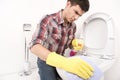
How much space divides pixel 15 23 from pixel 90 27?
0.74 meters

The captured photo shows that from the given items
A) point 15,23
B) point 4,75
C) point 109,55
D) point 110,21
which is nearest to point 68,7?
point 110,21

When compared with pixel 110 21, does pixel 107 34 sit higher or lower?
lower

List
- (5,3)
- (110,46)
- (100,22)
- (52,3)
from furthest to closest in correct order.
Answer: (52,3)
(5,3)
(100,22)
(110,46)

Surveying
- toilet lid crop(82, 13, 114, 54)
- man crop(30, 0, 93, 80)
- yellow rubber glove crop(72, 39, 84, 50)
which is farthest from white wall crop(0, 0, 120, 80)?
man crop(30, 0, 93, 80)

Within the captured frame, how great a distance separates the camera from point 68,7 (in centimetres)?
100

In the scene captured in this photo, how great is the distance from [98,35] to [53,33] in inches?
20.8

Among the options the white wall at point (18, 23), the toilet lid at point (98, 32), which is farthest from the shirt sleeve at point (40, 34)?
the white wall at point (18, 23)

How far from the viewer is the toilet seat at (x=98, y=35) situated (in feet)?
4.14

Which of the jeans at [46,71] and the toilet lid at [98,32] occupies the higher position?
the toilet lid at [98,32]

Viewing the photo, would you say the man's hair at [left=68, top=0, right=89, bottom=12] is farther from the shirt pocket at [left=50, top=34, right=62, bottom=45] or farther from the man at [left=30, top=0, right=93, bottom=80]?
the shirt pocket at [left=50, top=34, right=62, bottom=45]

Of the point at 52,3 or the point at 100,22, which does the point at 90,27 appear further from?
the point at 52,3

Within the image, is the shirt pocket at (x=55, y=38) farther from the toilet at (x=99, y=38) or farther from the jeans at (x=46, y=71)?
the toilet at (x=99, y=38)

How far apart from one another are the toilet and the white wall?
0.51ft

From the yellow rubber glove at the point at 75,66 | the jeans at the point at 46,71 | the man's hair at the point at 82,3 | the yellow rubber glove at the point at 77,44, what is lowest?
the jeans at the point at 46,71
